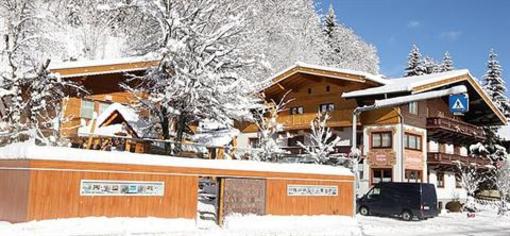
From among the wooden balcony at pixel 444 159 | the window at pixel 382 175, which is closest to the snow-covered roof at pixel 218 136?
the window at pixel 382 175

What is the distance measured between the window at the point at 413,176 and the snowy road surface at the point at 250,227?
1017 centimetres

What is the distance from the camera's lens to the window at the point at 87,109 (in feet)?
107

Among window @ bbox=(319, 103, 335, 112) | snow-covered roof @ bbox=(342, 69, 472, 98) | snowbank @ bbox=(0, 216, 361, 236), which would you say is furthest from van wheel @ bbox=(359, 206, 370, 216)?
window @ bbox=(319, 103, 335, 112)

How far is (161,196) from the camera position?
1991 cm

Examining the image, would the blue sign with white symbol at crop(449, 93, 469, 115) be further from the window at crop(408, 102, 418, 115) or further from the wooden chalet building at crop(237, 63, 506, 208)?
the window at crop(408, 102, 418, 115)

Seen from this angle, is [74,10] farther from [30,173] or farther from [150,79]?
[30,173]

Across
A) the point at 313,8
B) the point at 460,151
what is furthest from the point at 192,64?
the point at 313,8

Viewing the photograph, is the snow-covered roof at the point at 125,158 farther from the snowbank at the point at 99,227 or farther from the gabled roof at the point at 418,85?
the gabled roof at the point at 418,85

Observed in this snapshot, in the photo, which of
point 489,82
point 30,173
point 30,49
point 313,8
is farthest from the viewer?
point 313,8

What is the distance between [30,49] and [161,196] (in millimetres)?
23403

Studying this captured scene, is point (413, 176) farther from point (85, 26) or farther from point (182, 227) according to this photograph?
point (85, 26)

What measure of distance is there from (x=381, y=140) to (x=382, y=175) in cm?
248

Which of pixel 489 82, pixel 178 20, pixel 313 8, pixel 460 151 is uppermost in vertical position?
pixel 313 8

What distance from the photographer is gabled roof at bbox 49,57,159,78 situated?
29.9 m
